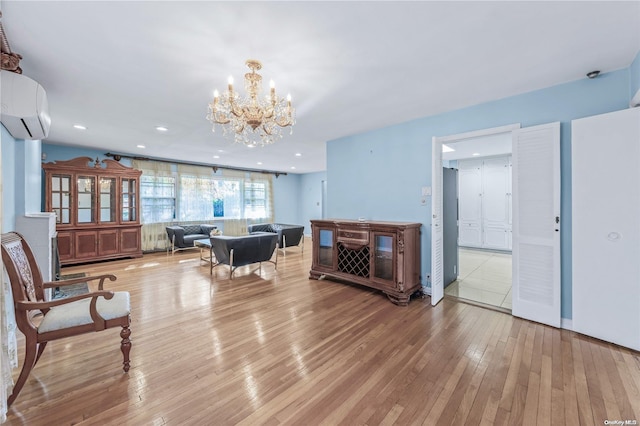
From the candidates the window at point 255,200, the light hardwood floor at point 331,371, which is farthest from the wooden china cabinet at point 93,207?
the light hardwood floor at point 331,371

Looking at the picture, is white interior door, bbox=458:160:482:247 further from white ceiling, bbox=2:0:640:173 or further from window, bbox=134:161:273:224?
window, bbox=134:161:273:224

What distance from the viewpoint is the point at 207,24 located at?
178 cm

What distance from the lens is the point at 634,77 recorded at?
223 cm

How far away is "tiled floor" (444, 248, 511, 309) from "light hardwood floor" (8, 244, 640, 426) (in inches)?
18.6

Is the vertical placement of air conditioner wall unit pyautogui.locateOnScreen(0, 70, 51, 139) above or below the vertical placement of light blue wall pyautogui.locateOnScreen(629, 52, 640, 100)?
below

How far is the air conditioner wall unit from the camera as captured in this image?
208 cm

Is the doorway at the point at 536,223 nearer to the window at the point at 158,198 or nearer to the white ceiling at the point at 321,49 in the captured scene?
the white ceiling at the point at 321,49

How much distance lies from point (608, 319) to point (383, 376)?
217cm

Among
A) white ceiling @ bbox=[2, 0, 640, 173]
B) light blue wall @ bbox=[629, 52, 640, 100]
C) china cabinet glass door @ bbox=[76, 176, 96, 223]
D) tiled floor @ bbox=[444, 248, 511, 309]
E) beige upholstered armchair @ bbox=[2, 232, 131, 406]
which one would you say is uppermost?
white ceiling @ bbox=[2, 0, 640, 173]

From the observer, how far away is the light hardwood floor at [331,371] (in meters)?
1.57

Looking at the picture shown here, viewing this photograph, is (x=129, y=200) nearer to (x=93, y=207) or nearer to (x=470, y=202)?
(x=93, y=207)

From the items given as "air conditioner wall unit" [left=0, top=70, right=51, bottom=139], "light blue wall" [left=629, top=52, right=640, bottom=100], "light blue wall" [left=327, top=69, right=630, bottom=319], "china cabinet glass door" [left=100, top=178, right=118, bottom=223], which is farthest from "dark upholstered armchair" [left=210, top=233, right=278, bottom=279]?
"light blue wall" [left=629, top=52, right=640, bottom=100]

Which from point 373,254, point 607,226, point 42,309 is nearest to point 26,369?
point 42,309

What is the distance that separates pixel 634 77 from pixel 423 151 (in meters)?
1.91
